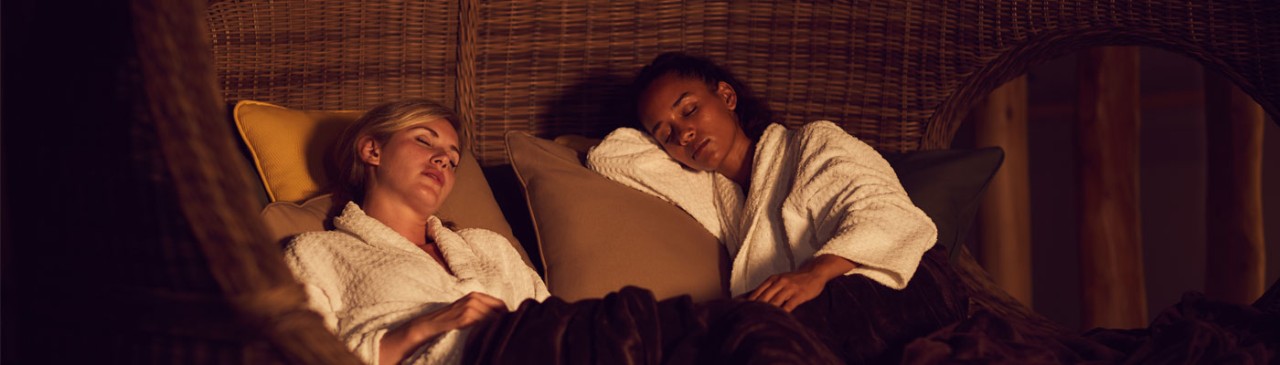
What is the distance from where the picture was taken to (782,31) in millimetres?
2289

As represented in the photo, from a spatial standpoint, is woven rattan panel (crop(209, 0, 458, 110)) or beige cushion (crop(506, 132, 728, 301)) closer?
beige cushion (crop(506, 132, 728, 301))

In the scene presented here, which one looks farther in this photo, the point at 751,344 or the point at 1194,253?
the point at 1194,253

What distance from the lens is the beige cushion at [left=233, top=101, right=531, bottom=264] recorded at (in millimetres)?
1831

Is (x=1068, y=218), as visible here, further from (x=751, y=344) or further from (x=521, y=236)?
(x=751, y=344)

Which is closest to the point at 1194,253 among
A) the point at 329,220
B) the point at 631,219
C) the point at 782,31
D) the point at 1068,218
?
the point at 1068,218

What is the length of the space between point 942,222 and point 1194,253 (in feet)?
9.97

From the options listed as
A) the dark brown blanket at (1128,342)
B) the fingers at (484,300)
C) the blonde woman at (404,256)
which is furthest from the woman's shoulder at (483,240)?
the dark brown blanket at (1128,342)

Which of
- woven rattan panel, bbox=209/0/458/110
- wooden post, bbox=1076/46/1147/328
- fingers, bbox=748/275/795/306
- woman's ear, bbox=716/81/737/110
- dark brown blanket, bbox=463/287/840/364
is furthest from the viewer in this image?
wooden post, bbox=1076/46/1147/328

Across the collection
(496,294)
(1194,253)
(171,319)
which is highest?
(171,319)

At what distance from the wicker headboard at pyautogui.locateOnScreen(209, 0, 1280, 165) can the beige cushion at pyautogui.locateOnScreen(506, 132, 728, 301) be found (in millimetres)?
344

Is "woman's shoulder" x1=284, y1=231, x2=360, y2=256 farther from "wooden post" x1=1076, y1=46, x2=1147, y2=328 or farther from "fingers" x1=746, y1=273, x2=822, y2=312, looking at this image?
"wooden post" x1=1076, y1=46, x2=1147, y2=328

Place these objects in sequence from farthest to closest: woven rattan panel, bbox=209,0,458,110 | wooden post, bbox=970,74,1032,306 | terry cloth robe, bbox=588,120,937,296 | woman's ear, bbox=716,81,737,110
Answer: wooden post, bbox=970,74,1032,306
woven rattan panel, bbox=209,0,458,110
woman's ear, bbox=716,81,737,110
terry cloth robe, bbox=588,120,937,296

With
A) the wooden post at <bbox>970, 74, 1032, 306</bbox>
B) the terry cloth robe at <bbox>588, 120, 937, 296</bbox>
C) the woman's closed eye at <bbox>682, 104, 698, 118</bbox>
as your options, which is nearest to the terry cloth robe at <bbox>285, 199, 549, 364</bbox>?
the terry cloth robe at <bbox>588, 120, 937, 296</bbox>

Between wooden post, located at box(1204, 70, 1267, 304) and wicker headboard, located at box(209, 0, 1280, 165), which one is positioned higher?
wicker headboard, located at box(209, 0, 1280, 165)
